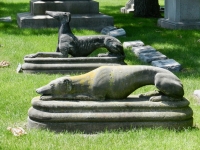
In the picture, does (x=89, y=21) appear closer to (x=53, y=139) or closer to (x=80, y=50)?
(x=80, y=50)

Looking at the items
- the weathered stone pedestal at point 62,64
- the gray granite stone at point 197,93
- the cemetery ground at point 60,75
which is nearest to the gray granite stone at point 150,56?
the cemetery ground at point 60,75

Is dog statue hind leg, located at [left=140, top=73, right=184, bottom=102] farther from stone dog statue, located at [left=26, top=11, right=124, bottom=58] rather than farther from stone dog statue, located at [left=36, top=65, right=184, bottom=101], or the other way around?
stone dog statue, located at [left=26, top=11, right=124, bottom=58]

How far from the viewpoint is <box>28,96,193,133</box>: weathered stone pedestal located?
6.16 metres

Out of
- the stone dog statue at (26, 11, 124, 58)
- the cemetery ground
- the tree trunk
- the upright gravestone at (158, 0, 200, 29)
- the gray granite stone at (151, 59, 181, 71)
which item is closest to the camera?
the cemetery ground

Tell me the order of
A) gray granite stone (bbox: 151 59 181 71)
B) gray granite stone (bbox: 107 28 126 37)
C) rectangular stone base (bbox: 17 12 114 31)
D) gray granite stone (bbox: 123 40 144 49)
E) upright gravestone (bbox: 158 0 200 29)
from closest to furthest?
1. gray granite stone (bbox: 151 59 181 71)
2. gray granite stone (bbox: 123 40 144 49)
3. gray granite stone (bbox: 107 28 126 37)
4. rectangular stone base (bbox: 17 12 114 31)
5. upright gravestone (bbox: 158 0 200 29)

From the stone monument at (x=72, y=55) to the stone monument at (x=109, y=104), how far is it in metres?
3.39

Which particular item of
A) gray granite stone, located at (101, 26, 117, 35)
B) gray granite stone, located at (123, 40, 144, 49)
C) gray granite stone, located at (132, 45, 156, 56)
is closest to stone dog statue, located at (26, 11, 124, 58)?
gray granite stone, located at (132, 45, 156, 56)

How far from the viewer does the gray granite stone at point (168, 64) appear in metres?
10.2

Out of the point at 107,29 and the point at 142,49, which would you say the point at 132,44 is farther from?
the point at 107,29

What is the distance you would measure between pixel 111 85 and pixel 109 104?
260 millimetres

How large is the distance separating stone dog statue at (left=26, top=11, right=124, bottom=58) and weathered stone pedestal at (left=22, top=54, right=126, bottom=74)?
0.14 m

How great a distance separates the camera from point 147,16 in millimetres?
19078

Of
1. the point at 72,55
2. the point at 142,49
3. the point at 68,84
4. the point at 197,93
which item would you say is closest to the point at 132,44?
→ the point at 142,49

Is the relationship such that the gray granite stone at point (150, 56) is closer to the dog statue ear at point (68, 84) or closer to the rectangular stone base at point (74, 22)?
the rectangular stone base at point (74, 22)
